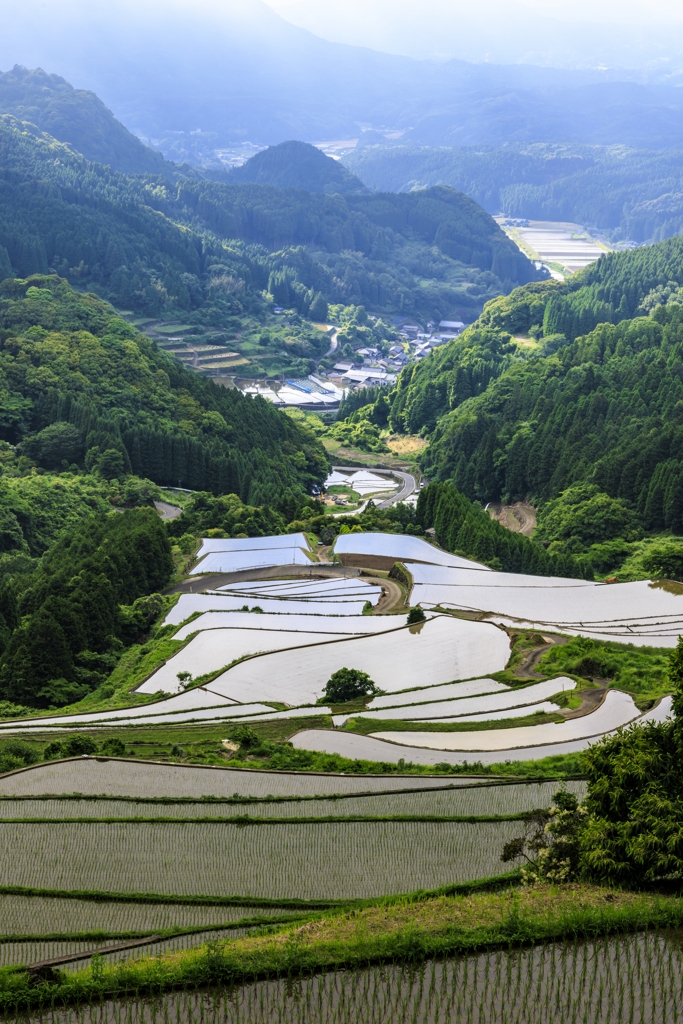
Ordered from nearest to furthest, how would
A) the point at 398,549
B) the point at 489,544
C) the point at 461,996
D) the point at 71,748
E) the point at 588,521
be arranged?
the point at 461,996
the point at 71,748
the point at 489,544
the point at 398,549
the point at 588,521

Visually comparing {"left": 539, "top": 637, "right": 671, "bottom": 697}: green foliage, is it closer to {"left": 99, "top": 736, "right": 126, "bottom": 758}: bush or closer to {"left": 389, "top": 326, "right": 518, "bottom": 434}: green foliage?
{"left": 99, "top": 736, "right": 126, "bottom": 758}: bush

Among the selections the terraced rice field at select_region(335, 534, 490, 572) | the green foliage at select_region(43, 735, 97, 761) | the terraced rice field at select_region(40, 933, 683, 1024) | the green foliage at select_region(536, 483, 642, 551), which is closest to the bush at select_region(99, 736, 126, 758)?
the green foliage at select_region(43, 735, 97, 761)

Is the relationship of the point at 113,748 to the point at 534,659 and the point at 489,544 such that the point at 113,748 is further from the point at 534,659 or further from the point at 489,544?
the point at 489,544

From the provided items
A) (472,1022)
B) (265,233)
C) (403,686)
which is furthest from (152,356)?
(265,233)

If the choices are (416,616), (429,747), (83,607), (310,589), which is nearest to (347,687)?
(429,747)

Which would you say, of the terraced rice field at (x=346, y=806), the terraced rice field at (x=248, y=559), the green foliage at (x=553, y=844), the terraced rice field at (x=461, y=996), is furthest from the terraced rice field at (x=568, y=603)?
the terraced rice field at (x=461, y=996)

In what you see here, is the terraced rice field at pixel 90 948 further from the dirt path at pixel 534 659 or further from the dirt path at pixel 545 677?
the dirt path at pixel 534 659
